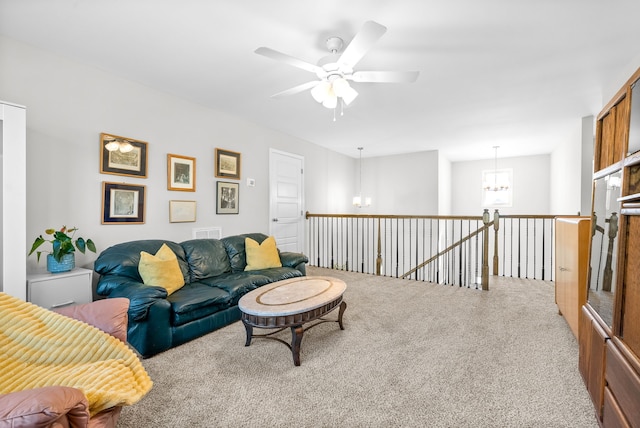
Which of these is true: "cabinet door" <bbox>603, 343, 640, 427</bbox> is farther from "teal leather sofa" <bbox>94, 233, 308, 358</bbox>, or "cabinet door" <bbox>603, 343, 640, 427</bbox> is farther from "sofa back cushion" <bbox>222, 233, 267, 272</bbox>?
"sofa back cushion" <bbox>222, 233, 267, 272</bbox>

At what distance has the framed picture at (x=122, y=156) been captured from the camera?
10.00 ft

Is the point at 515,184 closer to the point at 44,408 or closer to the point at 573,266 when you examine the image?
the point at 573,266

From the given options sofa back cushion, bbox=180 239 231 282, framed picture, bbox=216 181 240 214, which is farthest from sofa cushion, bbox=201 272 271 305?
framed picture, bbox=216 181 240 214

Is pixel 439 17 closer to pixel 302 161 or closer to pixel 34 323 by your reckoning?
pixel 34 323

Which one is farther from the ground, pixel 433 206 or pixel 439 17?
pixel 439 17

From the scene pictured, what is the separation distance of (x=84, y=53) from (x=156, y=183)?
4.60ft

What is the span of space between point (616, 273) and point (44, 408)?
93.1 inches

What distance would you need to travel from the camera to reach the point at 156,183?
138 inches

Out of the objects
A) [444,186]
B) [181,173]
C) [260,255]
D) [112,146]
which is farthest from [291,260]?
[444,186]

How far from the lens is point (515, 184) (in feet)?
24.6

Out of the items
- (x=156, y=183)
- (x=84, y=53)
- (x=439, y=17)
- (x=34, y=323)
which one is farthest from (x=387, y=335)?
(x=84, y=53)

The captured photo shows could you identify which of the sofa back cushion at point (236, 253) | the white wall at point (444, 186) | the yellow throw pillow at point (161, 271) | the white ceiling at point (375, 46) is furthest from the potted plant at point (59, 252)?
the white wall at point (444, 186)

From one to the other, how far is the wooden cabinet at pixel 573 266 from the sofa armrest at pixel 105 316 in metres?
3.05

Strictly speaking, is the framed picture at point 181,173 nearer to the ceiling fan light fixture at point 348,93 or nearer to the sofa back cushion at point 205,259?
the sofa back cushion at point 205,259
